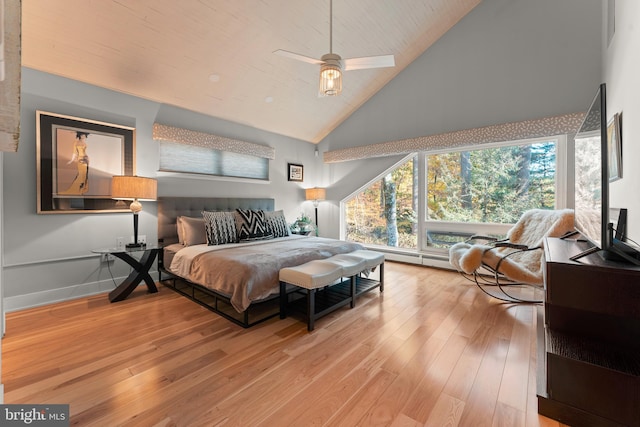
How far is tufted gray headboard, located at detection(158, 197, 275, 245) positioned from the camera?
12.1ft

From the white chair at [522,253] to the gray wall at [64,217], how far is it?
3.82 m

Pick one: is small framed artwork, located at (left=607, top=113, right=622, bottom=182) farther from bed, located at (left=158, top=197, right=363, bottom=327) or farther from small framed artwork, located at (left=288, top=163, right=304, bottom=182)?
small framed artwork, located at (left=288, top=163, right=304, bottom=182)

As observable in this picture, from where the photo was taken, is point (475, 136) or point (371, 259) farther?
point (475, 136)

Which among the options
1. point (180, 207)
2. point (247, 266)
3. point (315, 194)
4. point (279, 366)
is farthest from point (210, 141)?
point (279, 366)

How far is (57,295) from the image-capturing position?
2.99 metres

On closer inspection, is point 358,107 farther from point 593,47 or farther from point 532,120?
point 593,47

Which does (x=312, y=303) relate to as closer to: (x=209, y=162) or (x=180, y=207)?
(x=180, y=207)

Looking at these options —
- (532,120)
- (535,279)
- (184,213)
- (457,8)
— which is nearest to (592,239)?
(535,279)

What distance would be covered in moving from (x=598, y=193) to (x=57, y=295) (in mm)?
4866

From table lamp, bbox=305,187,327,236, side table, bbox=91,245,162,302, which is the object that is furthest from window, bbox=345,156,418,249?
side table, bbox=91,245,162,302

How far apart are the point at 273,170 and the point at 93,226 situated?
285 centimetres

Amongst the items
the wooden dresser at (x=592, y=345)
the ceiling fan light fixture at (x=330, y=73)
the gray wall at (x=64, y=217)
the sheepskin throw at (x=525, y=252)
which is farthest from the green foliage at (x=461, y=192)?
the gray wall at (x=64, y=217)

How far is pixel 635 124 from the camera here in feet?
5.08

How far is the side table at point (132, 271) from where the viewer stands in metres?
3.04
